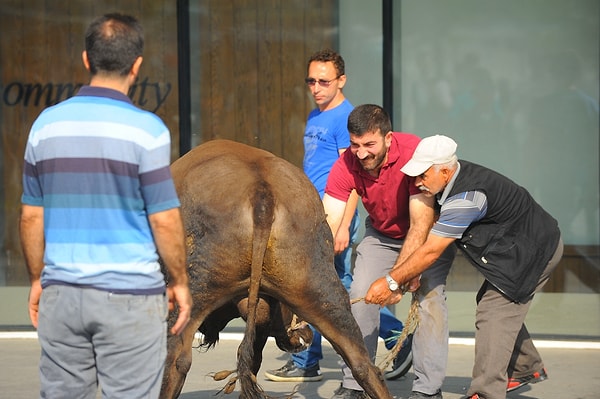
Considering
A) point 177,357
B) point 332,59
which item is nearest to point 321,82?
point 332,59

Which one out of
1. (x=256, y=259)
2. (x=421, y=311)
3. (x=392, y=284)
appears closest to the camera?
(x=256, y=259)

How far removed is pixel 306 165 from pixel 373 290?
66.7 inches

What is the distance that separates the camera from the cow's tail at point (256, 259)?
5.14 metres

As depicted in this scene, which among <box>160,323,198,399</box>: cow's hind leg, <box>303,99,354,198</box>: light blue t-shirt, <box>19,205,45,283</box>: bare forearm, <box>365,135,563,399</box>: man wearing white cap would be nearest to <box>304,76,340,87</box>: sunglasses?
<box>303,99,354,198</box>: light blue t-shirt

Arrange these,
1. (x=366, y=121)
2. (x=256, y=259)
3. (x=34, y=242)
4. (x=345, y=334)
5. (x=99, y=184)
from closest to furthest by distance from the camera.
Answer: (x=99, y=184) < (x=34, y=242) < (x=256, y=259) < (x=345, y=334) < (x=366, y=121)

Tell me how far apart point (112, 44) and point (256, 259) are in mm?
1602

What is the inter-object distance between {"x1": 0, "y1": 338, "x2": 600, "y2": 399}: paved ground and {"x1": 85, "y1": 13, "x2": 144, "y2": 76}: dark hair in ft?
10.7

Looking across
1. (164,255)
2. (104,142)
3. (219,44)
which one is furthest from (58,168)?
(219,44)

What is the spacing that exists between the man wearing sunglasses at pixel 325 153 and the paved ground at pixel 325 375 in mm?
123

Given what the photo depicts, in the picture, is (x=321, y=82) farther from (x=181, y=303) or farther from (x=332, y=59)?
(x=181, y=303)

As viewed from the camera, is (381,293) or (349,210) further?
(349,210)

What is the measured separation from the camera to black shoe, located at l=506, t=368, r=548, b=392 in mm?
6445

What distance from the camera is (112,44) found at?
3811 mm

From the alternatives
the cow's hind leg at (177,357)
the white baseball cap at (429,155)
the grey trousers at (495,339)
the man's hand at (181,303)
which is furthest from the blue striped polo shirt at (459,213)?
the man's hand at (181,303)
